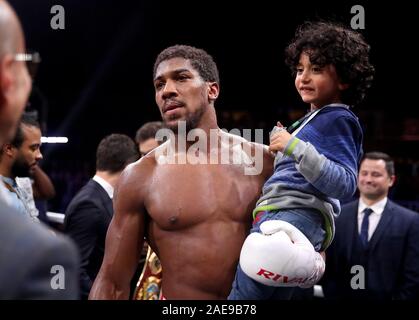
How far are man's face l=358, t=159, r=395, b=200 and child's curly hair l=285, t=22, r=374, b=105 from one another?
1.38m

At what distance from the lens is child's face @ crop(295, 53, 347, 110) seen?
1552mm

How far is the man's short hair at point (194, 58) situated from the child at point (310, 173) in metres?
0.26

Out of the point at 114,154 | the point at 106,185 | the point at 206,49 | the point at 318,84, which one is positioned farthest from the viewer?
the point at 206,49

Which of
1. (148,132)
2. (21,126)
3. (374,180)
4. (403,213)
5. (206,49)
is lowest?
(403,213)

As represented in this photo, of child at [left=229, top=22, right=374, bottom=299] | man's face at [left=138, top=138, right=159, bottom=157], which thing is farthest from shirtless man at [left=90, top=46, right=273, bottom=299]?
man's face at [left=138, top=138, right=159, bottom=157]

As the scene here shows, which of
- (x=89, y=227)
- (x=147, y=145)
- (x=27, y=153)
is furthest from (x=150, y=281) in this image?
(x=147, y=145)

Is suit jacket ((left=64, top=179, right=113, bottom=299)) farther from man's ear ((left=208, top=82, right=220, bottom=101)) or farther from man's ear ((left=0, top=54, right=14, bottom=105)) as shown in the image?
man's ear ((left=0, top=54, right=14, bottom=105))

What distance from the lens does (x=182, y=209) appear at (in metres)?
1.62

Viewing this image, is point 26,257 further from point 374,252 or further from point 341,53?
point 374,252

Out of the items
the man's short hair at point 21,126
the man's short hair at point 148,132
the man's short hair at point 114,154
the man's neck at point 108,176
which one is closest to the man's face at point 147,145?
the man's short hair at point 148,132

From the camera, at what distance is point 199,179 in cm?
168

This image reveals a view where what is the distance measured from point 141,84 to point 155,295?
4.65 meters

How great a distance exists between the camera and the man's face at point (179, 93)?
5.45ft

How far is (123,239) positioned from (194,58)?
0.58m
